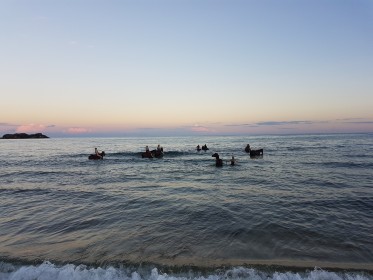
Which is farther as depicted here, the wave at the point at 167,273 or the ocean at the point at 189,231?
the ocean at the point at 189,231

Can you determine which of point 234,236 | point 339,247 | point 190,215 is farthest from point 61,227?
point 339,247

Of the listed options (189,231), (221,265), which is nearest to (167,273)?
(221,265)

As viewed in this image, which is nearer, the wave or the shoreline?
the wave

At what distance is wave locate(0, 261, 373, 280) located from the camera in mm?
7266

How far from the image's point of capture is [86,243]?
9742mm

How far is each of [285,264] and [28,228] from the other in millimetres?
9923

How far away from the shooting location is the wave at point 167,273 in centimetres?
727

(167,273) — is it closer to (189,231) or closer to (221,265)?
(221,265)

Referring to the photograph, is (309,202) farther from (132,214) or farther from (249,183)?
(132,214)

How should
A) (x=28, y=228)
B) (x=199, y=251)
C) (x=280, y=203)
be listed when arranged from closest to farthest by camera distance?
(x=199, y=251) < (x=28, y=228) < (x=280, y=203)

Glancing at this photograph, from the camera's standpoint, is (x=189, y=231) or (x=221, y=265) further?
(x=189, y=231)

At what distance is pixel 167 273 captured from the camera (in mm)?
7641

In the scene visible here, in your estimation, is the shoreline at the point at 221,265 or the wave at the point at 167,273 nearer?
the wave at the point at 167,273

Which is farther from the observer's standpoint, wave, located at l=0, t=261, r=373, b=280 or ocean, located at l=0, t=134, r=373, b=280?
ocean, located at l=0, t=134, r=373, b=280
